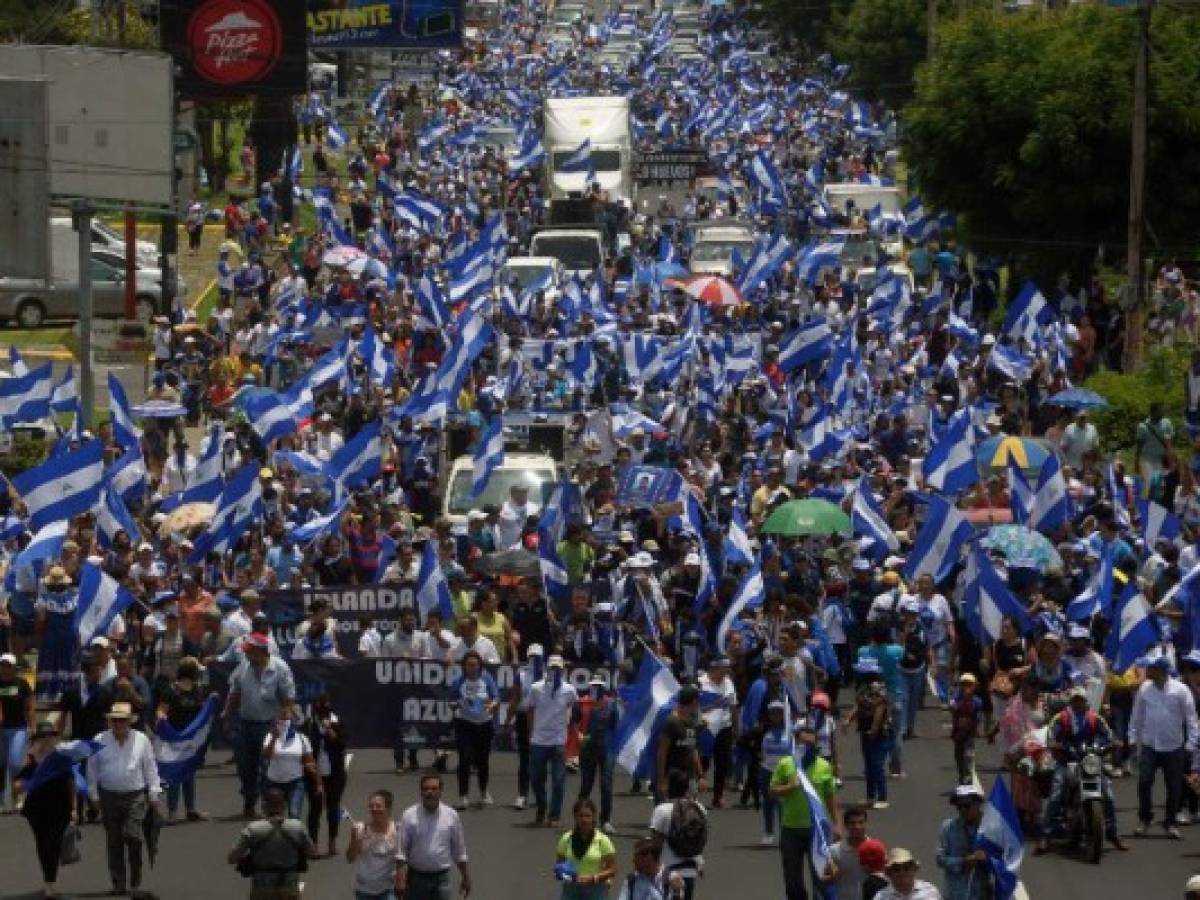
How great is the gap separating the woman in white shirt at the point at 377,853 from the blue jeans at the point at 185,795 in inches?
168

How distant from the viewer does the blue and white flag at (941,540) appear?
89.8ft

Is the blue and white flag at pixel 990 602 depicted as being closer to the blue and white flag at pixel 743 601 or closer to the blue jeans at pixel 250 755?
the blue and white flag at pixel 743 601

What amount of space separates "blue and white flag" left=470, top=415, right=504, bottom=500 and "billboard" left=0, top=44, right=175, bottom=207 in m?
14.9

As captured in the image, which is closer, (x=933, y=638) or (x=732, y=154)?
(x=933, y=638)

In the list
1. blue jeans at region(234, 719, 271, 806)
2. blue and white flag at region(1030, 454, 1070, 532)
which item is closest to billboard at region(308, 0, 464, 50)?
blue and white flag at region(1030, 454, 1070, 532)

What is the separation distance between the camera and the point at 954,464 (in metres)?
31.4

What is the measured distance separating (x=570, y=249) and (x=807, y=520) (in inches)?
1021

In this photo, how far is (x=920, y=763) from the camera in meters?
26.0

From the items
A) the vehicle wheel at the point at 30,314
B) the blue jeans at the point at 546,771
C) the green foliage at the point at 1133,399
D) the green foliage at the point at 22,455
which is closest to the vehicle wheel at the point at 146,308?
the vehicle wheel at the point at 30,314

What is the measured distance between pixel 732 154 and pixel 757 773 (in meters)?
51.7

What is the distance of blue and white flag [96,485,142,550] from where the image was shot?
94.6ft

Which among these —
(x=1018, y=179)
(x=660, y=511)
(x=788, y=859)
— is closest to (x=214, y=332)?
(x=1018, y=179)

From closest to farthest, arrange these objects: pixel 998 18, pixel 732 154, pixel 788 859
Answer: pixel 788 859, pixel 998 18, pixel 732 154

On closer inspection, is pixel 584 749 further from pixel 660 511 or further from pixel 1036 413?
pixel 1036 413
